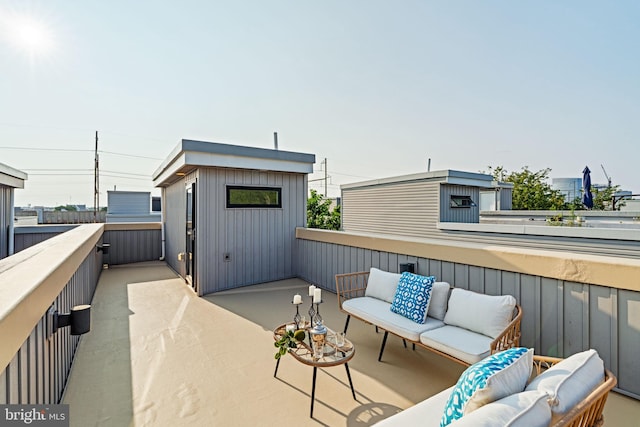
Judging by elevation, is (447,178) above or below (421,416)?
above

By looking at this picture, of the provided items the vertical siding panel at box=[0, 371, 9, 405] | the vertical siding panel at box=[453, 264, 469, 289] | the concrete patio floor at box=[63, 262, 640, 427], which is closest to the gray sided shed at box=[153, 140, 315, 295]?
the concrete patio floor at box=[63, 262, 640, 427]

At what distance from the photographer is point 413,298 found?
300 centimetres

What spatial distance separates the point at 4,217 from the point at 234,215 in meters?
4.97

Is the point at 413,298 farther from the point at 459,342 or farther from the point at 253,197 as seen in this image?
the point at 253,197

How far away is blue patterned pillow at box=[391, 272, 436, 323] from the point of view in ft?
9.61

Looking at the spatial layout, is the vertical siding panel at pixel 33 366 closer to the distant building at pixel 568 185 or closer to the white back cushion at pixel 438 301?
the white back cushion at pixel 438 301

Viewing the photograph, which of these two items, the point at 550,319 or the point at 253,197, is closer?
the point at 550,319

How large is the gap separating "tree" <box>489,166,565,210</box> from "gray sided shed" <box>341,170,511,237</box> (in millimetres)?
8400

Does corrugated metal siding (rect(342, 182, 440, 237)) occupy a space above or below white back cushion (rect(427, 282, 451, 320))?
above

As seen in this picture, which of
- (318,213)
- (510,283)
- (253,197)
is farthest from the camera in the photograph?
(318,213)

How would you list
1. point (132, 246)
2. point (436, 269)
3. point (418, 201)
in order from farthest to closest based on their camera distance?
point (418, 201) → point (132, 246) → point (436, 269)

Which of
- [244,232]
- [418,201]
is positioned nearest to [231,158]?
[244,232]

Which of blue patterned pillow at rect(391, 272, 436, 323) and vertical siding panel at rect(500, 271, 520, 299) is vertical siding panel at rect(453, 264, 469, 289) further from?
blue patterned pillow at rect(391, 272, 436, 323)

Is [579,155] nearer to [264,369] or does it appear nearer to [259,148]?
[259,148]
